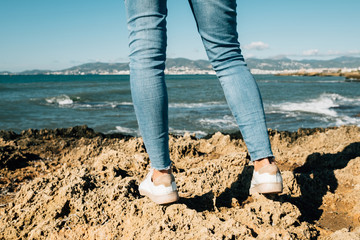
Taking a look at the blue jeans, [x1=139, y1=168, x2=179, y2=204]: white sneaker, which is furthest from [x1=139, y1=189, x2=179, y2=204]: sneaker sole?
the blue jeans

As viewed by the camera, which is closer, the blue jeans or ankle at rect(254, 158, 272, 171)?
the blue jeans

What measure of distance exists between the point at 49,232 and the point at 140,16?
118 cm

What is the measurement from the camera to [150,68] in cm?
138

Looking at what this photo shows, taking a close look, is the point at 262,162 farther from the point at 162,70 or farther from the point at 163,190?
the point at 162,70

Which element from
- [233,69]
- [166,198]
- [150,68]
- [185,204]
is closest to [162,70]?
[150,68]

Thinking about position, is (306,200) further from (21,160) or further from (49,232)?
(21,160)

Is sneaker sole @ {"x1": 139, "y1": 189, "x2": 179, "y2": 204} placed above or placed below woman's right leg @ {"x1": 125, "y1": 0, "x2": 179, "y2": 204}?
below

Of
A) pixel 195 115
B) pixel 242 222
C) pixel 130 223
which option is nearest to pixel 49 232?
pixel 130 223

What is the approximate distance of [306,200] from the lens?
191 centimetres

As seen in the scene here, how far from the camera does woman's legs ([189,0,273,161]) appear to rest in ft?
4.85

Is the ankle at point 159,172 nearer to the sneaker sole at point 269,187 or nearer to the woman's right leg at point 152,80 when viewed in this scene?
the woman's right leg at point 152,80

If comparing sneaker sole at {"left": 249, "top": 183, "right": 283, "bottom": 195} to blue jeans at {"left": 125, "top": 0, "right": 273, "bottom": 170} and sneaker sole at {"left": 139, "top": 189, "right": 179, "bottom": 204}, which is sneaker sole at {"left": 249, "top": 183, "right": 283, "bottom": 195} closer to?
blue jeans at {"left": 125, "top": 0, "right": 273, "bottom": 170}

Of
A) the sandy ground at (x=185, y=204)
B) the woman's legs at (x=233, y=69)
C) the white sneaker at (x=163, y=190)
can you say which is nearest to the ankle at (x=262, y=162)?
the woman's legs at (x=233, y=69)

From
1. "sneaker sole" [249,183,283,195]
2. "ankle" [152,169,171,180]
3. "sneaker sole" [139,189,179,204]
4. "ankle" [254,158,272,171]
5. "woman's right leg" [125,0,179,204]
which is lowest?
"sneaker sole" [139,189,179,204]
